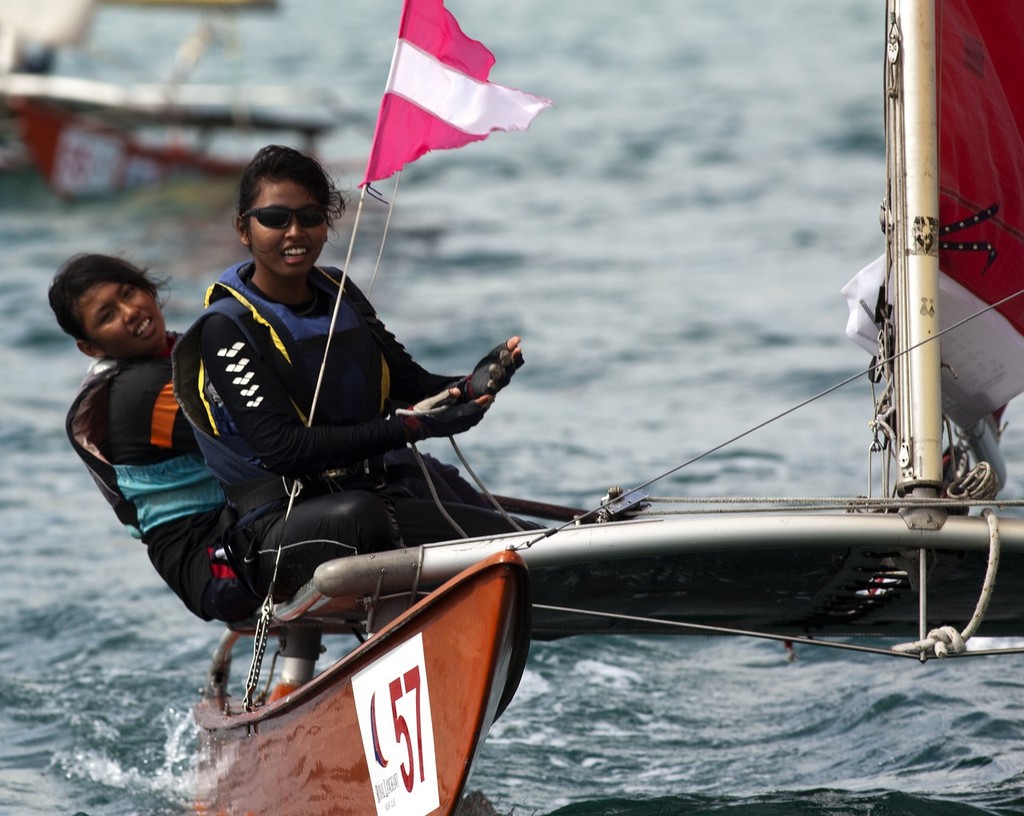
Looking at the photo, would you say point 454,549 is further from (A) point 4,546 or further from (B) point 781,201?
(B) point 781,201

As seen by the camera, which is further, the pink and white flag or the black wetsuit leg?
the pink and white flag

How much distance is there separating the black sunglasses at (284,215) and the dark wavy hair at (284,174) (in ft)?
0.10

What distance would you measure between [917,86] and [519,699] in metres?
2.75

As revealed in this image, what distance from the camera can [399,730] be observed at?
3.65 m

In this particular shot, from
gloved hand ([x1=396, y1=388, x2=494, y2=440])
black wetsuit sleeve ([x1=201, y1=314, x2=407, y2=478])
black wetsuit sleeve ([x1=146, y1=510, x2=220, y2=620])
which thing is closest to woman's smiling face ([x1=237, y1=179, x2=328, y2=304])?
black wetsuit sleeve ([x1=201, y1=314, x2=407, y2=478])

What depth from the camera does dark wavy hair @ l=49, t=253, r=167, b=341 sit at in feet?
14.4

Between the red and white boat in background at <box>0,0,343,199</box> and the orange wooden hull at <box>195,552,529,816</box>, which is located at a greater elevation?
the red and white boat in background at <box>0,0,343,199</box>

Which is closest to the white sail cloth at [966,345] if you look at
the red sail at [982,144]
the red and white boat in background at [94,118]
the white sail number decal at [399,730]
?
the red sail at [982,144]

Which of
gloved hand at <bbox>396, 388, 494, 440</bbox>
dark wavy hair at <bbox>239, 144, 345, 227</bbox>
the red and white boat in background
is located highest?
the red and white boat in background

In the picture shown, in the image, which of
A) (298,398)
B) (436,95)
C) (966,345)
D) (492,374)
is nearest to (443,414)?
(492,374)

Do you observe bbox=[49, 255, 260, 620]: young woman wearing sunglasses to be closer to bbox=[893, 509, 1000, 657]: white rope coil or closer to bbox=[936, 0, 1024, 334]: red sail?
bbox=[893, 509, 1000, 657]: white rope coil

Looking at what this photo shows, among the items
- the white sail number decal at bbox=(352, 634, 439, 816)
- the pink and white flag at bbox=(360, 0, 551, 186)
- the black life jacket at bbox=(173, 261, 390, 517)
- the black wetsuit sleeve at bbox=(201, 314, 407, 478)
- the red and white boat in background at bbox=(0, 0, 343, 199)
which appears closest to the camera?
the white sail number decal at bbox=(352, 634, 439, 816)

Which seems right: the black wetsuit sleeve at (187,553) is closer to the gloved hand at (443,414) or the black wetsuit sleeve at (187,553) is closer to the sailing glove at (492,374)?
the gloved hand at (443,414)

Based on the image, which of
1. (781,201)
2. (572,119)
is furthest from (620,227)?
(572,119)
